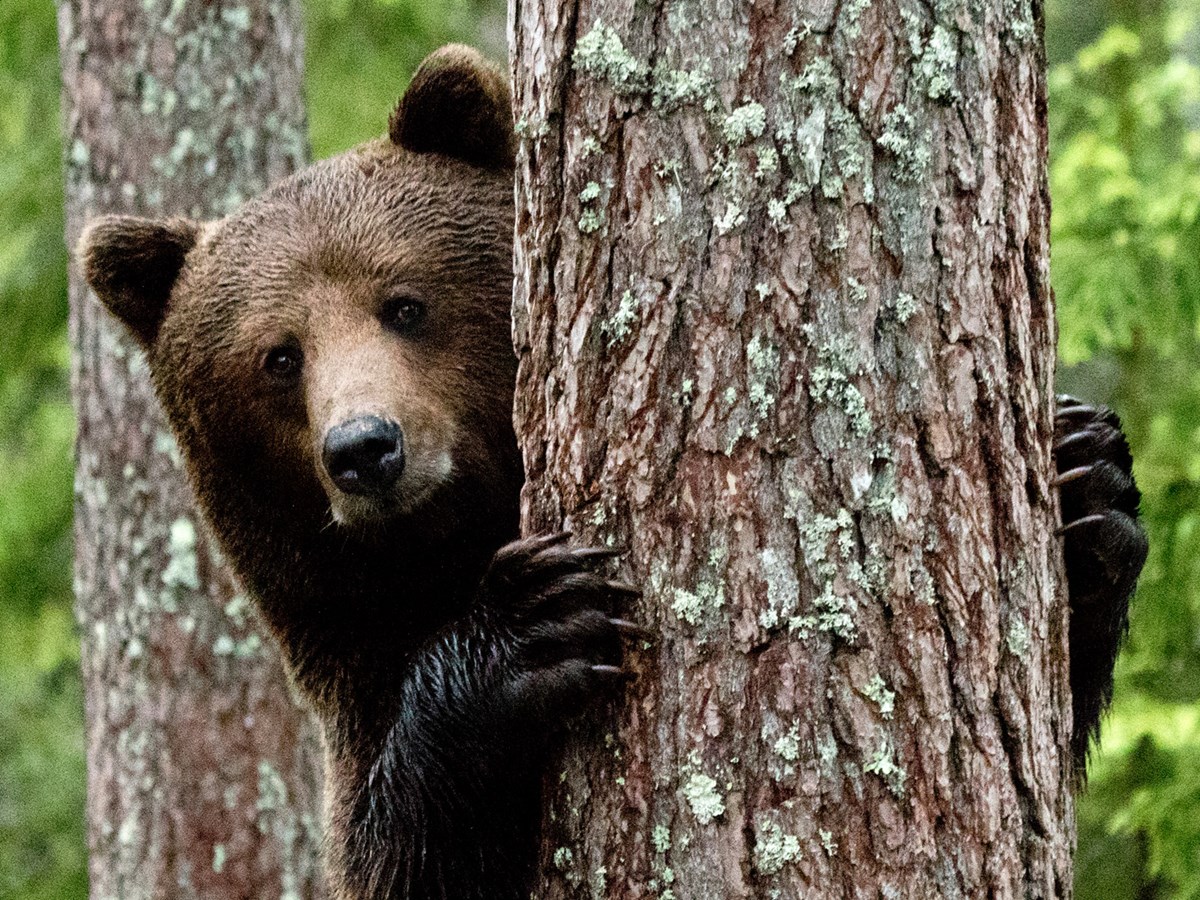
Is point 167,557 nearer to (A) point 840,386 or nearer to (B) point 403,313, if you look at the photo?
(B) point 403,313

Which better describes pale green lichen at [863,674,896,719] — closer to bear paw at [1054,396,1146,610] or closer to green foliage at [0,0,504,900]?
bear paw at [1054,396,1146,610]

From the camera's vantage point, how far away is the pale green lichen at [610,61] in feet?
7.82

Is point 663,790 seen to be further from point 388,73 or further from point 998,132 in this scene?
point 388,73

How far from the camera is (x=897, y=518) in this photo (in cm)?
231

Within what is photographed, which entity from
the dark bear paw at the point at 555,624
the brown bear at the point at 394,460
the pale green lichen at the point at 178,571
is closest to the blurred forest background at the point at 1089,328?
the brown bear at the point at 394,460

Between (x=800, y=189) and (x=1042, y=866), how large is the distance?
1.19 m

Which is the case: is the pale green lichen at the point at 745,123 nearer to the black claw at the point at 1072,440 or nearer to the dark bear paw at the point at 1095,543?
the dark bear paw at the point at 1095,543

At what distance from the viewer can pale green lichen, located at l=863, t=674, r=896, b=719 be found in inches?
89.6

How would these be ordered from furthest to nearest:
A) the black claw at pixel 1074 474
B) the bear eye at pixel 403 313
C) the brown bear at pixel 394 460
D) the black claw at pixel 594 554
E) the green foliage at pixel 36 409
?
the green foliage at pixel 36 409 < the bear eye at pixel 403 313 < the brown bear at pixel 394 460 < the black claw at pixel 1074 474 < the black claw at pixel 594 554

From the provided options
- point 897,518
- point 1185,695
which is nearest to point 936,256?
point 897,518

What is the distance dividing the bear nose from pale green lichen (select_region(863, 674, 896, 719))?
1.39 meters

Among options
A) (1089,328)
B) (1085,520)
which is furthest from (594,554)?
(1089,328)

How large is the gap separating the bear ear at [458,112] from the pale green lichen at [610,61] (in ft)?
4.89

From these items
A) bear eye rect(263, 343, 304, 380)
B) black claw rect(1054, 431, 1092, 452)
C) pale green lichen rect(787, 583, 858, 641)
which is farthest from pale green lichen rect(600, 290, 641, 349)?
bear eye rect(263, 343, 304, 380)
